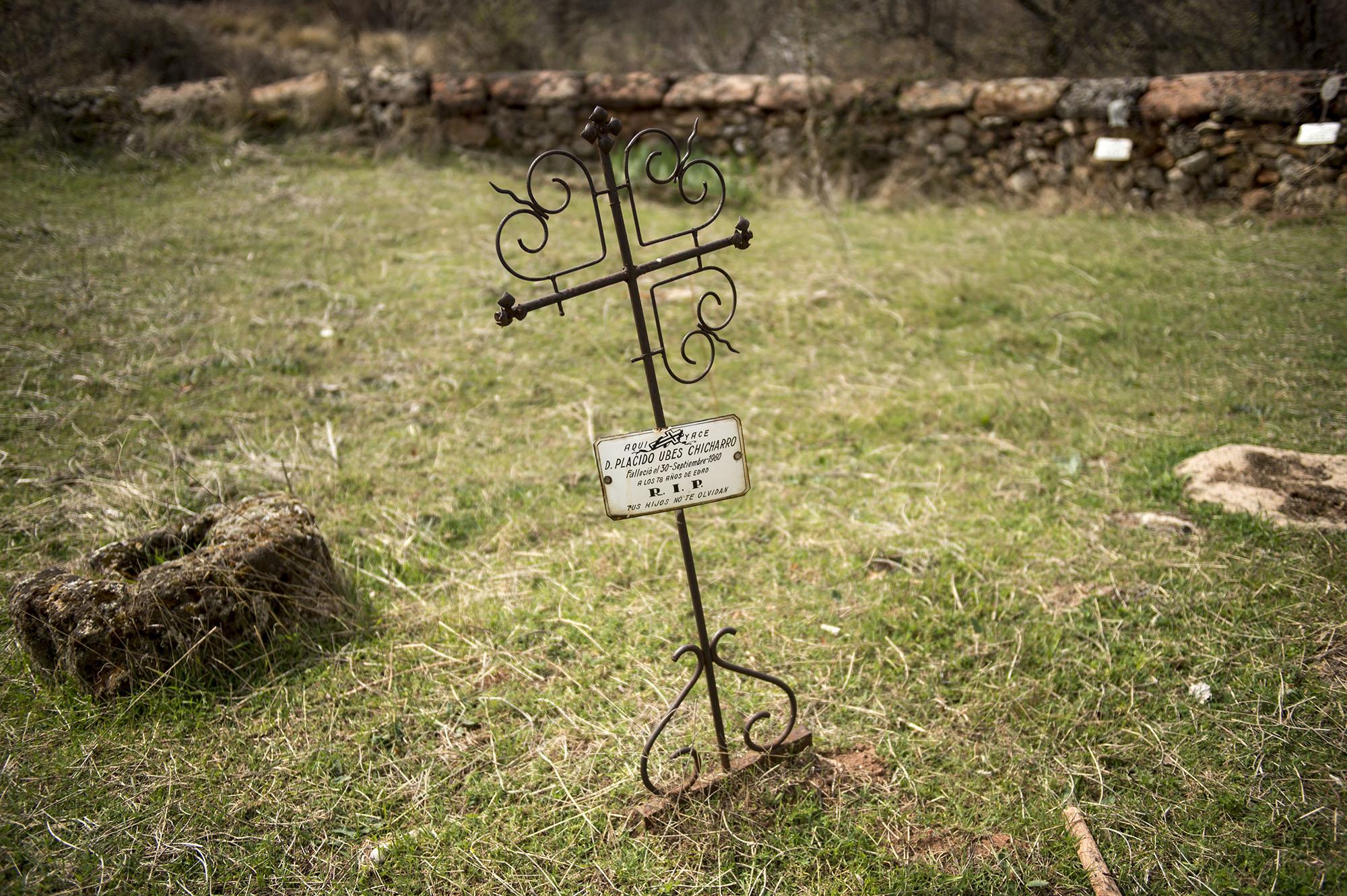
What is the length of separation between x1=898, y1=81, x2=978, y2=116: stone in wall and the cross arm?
20.2 ft

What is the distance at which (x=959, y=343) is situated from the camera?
196 inches

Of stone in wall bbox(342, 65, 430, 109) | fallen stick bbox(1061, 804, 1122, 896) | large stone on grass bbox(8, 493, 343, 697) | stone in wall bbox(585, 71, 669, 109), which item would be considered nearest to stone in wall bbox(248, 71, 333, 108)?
stone in wall bbox(342, 65, 430, 109)

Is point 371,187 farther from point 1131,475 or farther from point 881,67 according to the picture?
point 1131,475

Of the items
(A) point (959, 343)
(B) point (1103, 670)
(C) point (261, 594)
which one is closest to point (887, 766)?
(B) point (1103, 670)

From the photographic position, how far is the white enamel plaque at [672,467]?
2.00 m

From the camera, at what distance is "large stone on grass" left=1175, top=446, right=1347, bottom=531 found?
3.14 meters

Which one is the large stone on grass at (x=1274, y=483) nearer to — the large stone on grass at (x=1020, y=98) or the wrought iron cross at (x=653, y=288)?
the wrought iron cross at (x=653, y=288)

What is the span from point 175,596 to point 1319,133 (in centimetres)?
756

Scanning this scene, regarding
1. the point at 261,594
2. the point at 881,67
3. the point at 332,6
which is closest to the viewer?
the point at 261,594

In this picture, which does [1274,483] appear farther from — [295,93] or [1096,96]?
[295,93]

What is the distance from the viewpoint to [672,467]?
2049mm

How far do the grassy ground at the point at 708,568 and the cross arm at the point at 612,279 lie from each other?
4.36ft

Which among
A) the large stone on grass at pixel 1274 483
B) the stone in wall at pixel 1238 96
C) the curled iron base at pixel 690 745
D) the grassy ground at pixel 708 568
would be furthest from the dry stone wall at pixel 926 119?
the curled iron base at pixel 690 745

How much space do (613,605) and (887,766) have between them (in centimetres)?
111
